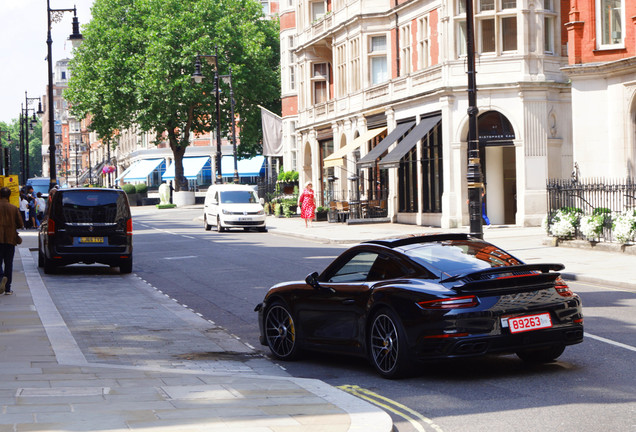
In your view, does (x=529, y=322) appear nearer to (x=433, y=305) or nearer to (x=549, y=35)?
(x=433, y=305)

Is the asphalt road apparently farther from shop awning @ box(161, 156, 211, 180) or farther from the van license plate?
shop awning @ box(161, 156, 211, 180)

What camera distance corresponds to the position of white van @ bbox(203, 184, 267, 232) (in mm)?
39188

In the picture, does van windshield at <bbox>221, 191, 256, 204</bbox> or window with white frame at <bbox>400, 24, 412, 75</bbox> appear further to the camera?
window with white frame at <bbox>400, 24, 412, 75</bbox>

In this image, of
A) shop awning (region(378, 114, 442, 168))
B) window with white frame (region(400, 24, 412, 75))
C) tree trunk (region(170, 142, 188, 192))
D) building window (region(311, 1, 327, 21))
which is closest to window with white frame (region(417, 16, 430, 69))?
window with white frame (region(400, 24, 412, 75))

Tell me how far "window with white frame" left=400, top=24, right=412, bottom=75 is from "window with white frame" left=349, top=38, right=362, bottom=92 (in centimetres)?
375

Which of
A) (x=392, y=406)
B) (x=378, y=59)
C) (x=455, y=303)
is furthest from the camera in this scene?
(x=378, y=59)

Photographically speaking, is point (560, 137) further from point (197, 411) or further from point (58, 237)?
point (197, 411)

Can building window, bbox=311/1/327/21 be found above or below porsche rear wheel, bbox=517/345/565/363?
above

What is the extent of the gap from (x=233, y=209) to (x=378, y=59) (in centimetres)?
1012

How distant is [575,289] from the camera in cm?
1631

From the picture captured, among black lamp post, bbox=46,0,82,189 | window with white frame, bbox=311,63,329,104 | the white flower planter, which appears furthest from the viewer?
the white flower planter

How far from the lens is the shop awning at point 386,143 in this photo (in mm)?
39138

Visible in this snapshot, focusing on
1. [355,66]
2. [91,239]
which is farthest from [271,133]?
[91,239]

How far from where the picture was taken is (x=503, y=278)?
8.58m
